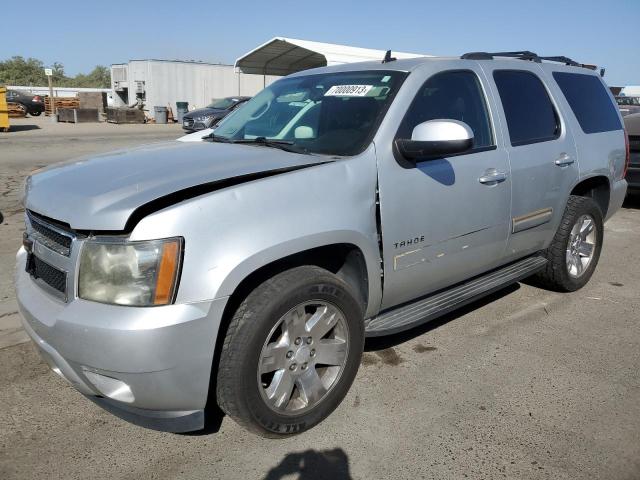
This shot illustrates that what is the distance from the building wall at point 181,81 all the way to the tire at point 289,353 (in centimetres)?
3325

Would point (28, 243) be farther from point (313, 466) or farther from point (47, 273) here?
point (313, 466)

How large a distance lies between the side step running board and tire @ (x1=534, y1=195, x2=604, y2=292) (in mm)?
215

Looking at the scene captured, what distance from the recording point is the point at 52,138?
19031 mm

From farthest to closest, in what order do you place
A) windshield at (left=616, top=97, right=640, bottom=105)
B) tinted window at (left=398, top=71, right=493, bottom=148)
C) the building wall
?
the building wall
windshield at (left=616, top=97, right=640, bottom=105)
tinted window at (left=398, top=71, right=493, bottom=148)

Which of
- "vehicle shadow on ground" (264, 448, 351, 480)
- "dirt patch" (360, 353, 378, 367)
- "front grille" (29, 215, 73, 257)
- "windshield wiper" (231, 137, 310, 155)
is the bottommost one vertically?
"vehicle shadow on ground" (264, 448, 351, 480)

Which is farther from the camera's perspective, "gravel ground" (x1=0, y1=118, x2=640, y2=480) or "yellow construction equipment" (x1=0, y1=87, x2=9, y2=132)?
"yellow construction equipment" (x1=0, y1=87, x2=9, y2=132)

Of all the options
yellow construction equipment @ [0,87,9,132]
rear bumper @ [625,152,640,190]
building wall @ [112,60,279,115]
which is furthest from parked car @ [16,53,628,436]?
building wall @ [112,60,279,115]

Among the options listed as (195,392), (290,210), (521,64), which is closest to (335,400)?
(195,392)

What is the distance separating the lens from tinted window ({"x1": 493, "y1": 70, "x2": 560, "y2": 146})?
12.3 ft

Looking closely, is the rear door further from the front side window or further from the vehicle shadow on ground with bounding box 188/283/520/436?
the vehicle shadow on ground with bounding box 188/283/520/436

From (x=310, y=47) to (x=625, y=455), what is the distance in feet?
67.6

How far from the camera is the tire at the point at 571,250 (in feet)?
14.4

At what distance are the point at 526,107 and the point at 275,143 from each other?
6.36ft

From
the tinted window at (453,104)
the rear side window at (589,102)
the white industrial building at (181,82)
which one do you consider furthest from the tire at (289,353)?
the white industrial building at (181,82)
